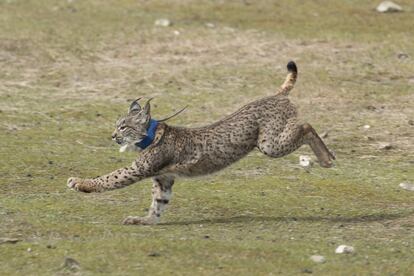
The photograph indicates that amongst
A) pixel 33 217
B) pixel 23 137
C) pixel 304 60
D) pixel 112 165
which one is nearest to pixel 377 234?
pixel 33 217

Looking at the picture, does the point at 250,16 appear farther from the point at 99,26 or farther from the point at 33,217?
the point at 33,217

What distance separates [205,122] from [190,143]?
4.81 meters

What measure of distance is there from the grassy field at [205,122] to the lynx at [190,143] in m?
0.37

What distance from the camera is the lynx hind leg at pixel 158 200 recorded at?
12.5 metres

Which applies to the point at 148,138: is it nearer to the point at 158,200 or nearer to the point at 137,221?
the point at 158,200

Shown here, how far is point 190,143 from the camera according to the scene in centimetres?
1297

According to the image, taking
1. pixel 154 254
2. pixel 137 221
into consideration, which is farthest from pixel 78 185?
pixel 154 254

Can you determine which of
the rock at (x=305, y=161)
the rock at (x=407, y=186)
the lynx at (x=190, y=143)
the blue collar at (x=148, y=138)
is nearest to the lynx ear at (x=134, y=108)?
the lynx at (x=190, y=143)

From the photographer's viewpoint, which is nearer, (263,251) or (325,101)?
(263,251)

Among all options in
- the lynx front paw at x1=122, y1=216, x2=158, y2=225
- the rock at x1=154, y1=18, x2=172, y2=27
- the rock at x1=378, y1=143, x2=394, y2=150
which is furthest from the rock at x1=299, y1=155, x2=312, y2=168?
the rock at x1=154, y1=18, x2=172, y2=27

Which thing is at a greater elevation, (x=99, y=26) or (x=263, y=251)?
(x=99, y=26)

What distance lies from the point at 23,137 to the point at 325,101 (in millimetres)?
4608

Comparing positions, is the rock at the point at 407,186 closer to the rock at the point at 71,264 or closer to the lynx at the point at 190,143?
the lynx at the point at 190,143

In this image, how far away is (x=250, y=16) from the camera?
2361 centimetres
